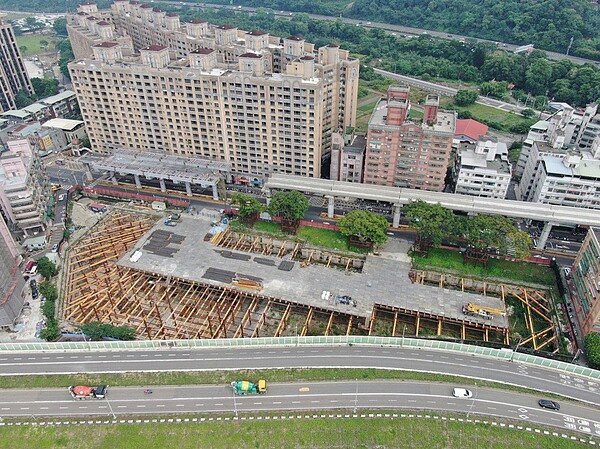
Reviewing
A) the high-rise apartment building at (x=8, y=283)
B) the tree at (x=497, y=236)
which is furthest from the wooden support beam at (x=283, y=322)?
the high-rise apartment building at (x=8, y=283)

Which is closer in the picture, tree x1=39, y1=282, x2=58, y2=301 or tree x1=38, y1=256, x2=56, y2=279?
tree x1=39, y1=282, x2=58, y2=301

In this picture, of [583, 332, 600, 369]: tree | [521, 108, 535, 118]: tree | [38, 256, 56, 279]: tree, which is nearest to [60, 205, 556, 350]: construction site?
[38, 256, 56, 279]: tree

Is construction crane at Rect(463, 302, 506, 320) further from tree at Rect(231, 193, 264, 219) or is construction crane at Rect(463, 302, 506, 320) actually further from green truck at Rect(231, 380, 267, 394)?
tree at Rect(231, 193, 264, 219)

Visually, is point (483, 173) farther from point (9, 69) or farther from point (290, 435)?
point (9, 69)

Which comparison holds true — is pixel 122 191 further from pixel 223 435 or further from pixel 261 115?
pixel 223 435

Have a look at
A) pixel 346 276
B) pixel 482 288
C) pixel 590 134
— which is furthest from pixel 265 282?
pixel 590 134

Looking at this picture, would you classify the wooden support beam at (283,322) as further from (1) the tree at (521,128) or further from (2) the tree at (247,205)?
(1) the tree at (521,128)
